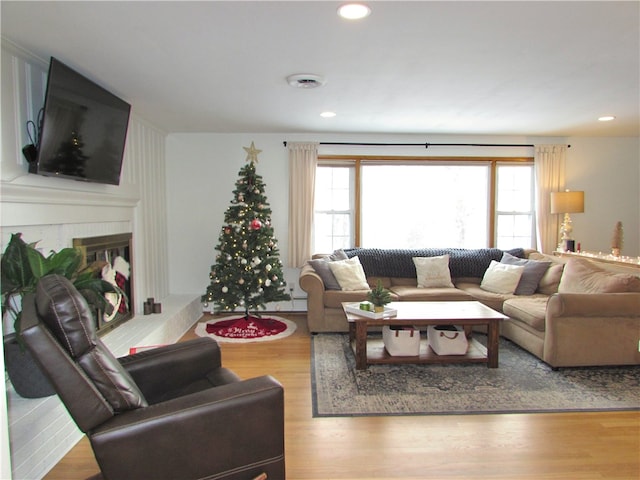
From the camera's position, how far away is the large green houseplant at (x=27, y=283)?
230 centimetres

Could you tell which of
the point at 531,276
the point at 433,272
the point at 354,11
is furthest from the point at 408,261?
the point at 354,11

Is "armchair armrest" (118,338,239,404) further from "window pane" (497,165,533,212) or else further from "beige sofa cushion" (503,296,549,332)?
"window pane" (497,165,533,212)

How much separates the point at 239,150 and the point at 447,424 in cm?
407

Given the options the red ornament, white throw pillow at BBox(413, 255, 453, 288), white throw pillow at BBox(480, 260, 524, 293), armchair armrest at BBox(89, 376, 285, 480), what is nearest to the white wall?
the red ornament

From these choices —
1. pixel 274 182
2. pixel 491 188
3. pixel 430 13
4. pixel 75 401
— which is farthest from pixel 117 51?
pixel 491 188

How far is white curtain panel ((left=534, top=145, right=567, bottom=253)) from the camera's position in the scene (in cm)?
570

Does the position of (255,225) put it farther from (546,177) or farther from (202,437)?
(546,177)

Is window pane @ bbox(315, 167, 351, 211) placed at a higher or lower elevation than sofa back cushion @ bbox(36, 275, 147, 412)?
higher

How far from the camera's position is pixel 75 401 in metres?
1.56

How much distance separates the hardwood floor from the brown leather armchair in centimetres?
56

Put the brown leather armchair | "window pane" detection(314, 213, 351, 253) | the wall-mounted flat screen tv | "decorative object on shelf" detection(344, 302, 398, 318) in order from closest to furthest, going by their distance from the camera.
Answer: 1. the brown leather armchair
2. the wall-mounted flat screen tv
3. "decorative object on shelf" detection(344, 302, 398, 318)
4. "window pane" detection(314, 213, 351, 253)

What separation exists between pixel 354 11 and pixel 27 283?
2170 millimetres

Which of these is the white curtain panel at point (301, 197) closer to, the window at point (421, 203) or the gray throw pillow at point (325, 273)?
the window at point (421, 203)

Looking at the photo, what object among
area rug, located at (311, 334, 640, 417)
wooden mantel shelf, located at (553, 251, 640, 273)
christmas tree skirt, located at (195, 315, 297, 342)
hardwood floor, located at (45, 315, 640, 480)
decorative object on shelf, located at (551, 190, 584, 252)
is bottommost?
hardwood floor, located at (45, 315, 640, 480)
